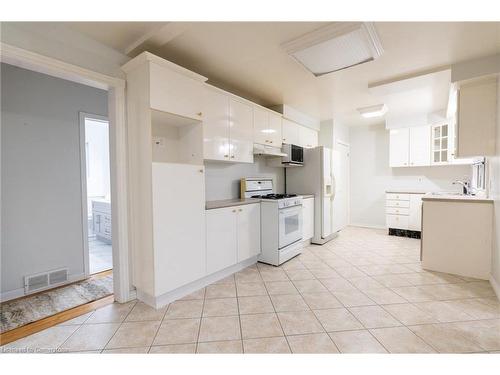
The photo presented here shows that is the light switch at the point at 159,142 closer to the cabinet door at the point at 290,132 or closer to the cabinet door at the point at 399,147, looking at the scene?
the cabinet door at the point at 290,132

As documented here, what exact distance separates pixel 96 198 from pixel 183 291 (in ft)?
12.9

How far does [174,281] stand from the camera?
215cm

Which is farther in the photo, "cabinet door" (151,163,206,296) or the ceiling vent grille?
the ceiling vent grille

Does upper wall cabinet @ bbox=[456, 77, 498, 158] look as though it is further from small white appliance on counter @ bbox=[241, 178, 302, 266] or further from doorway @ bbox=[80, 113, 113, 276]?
doorway @ bbox=[80, 113, 113, 276]

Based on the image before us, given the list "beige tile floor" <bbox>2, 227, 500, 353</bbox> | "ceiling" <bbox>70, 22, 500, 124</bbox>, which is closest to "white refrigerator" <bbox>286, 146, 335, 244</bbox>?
"ceiling" <bbox>70, 22, 500, 124</bbox>

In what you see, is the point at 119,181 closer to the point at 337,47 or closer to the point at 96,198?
the point at 337,47

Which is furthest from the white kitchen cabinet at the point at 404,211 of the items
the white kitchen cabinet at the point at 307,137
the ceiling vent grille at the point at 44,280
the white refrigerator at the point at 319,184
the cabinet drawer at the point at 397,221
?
the ceiling vent grille at the point at 44,280

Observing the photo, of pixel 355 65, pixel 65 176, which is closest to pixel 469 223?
pixel 355 65

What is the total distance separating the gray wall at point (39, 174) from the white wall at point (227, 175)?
1567 millimetres

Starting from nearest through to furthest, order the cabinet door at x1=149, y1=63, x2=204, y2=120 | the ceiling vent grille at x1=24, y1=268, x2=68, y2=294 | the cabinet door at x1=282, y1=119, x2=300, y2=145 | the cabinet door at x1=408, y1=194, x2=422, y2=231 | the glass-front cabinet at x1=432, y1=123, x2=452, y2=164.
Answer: the cabinet door at x1=149, y1=63, x2=204, y2=120 → the ceiling vent grille at x1=24, y1=268, x2=68, y2=294 → the cabinet door at x1=282, y1=119, x2=300, y2=145 → the glass-front cabinet at x1=432, y1=123, x2=452, y2=164 → the cabinet door at x1=408, y1=194, x2=422, y2=231

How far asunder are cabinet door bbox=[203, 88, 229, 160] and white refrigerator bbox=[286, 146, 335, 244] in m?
1.83

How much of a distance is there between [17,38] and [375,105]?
4.45 m

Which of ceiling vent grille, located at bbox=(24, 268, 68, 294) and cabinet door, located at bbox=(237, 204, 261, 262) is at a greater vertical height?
cabinet door, located at bbox=(237, 204, 261, 262)

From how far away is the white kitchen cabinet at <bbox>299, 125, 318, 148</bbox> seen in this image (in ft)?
14.5
